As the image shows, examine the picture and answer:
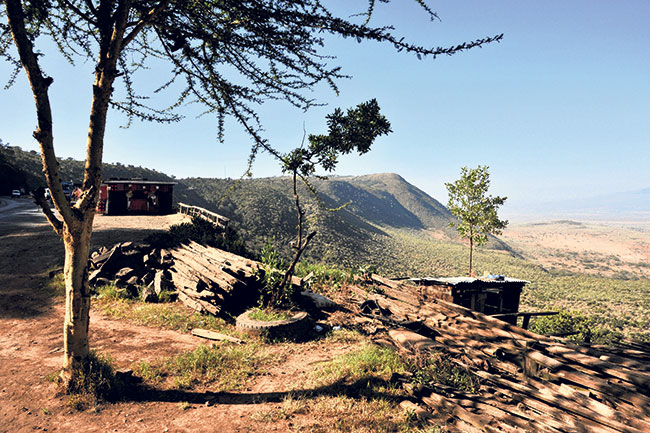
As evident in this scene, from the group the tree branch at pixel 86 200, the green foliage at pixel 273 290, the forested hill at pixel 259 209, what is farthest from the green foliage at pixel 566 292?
the tree branch at pixel 86 200

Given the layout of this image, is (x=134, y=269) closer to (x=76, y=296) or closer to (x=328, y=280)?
(x=328, y=280)

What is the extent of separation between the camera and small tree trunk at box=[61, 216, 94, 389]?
15.6ft

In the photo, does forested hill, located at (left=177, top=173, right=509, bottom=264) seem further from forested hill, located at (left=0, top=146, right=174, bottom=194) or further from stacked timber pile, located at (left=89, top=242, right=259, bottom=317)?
forested hill, located at (left=0, top=146, right=174, bottom=194)

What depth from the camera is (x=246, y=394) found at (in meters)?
5.27

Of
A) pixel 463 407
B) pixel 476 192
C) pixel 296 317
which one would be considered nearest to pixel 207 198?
pixel 476 192

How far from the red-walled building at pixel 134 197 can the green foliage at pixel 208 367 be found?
16.0m

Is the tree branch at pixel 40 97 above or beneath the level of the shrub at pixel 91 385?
above

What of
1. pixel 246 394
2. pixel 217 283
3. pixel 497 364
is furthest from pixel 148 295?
pixel 497 364

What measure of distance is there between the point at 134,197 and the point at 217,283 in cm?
1505

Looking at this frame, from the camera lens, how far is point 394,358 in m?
6.36

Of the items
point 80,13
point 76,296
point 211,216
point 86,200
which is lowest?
point 76,296

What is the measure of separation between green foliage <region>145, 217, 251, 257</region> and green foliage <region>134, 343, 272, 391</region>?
624cm

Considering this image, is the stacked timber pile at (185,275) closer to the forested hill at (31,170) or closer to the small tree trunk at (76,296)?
the small tree trunk at (76,296)

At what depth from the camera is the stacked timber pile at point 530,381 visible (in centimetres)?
413
